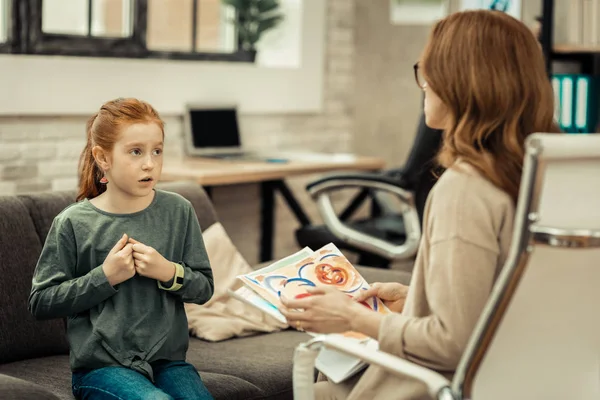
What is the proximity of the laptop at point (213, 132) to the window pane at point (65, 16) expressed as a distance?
23.0 inches

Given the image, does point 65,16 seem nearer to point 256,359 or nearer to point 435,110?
point 256,359

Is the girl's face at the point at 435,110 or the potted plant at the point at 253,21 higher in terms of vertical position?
the potted plant at the point at 253,21

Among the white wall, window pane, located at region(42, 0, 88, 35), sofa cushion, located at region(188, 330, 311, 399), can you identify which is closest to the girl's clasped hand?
sofa cushion, located at region(188, 330, 311, 399)

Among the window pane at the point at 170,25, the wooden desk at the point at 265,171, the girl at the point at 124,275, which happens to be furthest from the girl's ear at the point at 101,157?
the window pane at the point at 170,25

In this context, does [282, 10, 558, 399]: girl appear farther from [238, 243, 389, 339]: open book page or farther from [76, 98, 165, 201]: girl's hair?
[76, 98, 165, 201]: girl's hair

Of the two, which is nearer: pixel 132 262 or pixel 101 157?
pixel 132 262

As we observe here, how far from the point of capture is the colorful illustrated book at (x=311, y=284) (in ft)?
6.02

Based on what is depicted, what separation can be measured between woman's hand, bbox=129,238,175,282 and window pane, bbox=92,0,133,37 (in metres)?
2.37

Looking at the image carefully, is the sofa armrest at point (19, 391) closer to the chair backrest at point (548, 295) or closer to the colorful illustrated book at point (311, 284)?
the colorful illustrated book at point (311, 284)

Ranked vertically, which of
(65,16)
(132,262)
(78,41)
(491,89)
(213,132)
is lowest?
(132,262)

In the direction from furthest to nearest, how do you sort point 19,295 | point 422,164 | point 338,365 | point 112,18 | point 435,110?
1. point 112,18
2. point 422,164
3. point 19,295
4. point 338,365
5. point 435,110

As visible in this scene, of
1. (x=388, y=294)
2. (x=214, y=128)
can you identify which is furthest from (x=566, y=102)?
(x=388, y=294)

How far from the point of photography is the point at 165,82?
4.19 m

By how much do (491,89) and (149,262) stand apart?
0.75 meters
